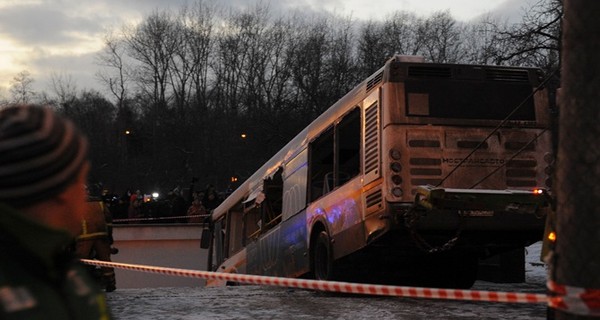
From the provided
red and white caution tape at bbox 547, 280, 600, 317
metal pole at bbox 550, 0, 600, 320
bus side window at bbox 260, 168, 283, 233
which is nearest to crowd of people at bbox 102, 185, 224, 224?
bus side window at bbox 260, 168, 283, 233

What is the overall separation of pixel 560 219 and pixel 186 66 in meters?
67.2

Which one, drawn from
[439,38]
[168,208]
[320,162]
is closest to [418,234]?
[320,162]

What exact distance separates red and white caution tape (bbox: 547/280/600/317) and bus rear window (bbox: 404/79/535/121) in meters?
7.07

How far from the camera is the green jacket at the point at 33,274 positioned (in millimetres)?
1488

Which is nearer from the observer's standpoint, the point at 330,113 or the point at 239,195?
the point at 330,113

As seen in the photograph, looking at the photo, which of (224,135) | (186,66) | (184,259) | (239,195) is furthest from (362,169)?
(186,66)

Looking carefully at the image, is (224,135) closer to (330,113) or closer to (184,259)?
(184,259)

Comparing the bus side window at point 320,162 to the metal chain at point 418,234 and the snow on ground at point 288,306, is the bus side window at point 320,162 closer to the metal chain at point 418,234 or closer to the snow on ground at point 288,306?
the snow on ground at point 288,306

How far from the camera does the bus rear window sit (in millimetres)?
10812

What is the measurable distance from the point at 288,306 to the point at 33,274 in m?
9.22

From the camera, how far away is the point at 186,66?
228 ft

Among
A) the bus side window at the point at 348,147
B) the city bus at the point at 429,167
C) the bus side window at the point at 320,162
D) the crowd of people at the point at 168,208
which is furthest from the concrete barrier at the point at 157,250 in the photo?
the bus side window at the point at 348,147

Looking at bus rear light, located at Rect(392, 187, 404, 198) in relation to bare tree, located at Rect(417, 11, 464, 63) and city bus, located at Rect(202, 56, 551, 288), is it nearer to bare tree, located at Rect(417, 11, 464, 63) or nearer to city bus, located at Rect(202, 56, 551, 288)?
city bus, located at Rect(202, 56, 551, 288)

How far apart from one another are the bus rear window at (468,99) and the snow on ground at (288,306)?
7.95 ft
